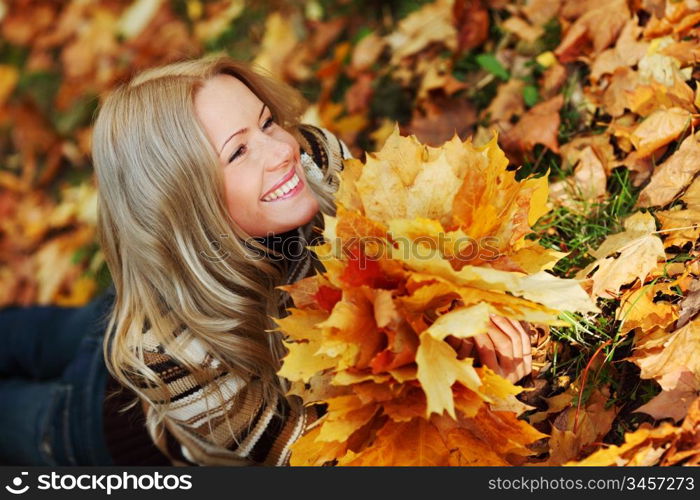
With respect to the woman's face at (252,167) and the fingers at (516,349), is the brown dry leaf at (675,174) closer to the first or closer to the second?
the fingers at (516,349)

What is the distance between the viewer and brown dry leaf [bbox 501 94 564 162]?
1.60 meters

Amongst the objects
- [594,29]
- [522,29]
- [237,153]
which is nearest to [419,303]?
[237,153]

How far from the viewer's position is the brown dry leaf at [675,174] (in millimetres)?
1305

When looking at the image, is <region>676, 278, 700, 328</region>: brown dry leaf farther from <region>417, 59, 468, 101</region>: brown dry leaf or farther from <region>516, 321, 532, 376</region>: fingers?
<region>417, 59, 468, 101</region>: brown dry leaf

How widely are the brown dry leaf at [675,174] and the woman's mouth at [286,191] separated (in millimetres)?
678

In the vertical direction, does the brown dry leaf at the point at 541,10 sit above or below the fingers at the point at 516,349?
above

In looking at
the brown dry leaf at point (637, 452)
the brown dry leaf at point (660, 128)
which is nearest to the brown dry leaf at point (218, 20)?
the brown dry leaf at point (660, 128)

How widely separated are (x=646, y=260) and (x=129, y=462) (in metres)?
1.46

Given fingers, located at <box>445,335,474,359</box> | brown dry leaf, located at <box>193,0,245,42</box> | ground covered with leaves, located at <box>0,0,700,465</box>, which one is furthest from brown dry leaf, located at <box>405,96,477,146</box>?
brown dry leaf, located at <box>193,0,245,42</box>

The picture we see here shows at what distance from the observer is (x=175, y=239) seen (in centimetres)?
139

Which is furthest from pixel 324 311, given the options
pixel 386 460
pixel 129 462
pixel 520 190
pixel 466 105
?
pixel 129 462

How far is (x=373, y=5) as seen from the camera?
2.33m

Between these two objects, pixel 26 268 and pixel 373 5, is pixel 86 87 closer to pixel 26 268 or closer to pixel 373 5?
pixel 26 268

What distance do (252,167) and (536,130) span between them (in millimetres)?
703
